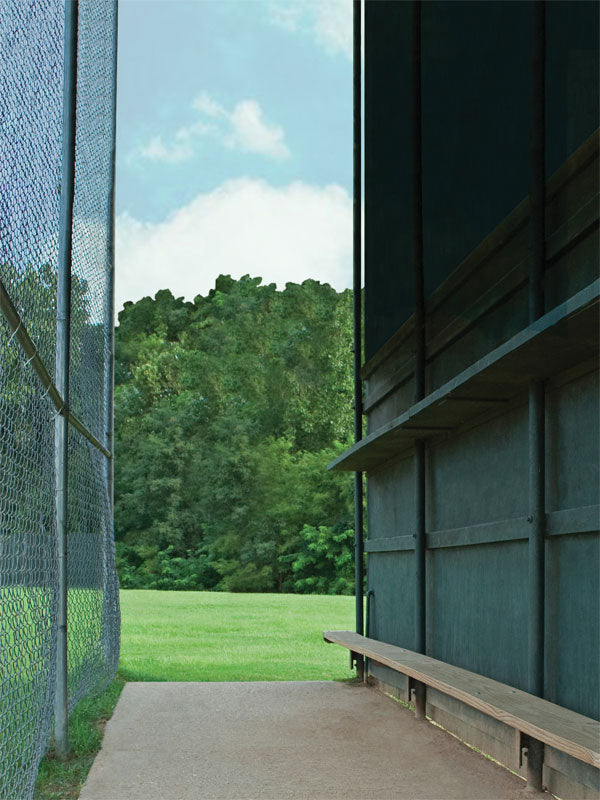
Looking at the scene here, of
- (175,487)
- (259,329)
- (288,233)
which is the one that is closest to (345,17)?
(288,233)

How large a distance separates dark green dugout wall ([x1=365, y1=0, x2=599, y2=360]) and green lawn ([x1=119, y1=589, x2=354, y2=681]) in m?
3.76

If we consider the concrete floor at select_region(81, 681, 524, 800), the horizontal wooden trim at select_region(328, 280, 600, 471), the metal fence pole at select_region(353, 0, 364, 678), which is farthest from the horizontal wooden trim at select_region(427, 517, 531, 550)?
the metal fence pole at select_region(353, 0, 364, 678)

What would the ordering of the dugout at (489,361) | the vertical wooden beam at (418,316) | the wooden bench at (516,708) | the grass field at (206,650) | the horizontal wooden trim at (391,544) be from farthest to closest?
the horizontal wooden trim at (391,544), the vertical wooden beam at (418,316), the grass field at (206,650), the dugout at (489,361), the wooden bench at (516,708)

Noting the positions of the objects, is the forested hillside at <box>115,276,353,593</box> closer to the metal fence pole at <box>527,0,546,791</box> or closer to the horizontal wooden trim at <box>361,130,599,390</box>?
the horizontal wooden trim at <box>361,130,599,390</box>

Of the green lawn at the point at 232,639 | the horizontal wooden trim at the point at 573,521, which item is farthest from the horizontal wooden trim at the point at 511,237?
the green lawn at the point at 232,639

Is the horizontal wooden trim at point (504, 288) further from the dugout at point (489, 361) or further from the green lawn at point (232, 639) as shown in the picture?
the green lawn at point (232, 639)

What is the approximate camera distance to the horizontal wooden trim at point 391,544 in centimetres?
745

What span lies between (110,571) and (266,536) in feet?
85.7

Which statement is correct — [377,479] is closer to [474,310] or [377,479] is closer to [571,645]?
[474,310]

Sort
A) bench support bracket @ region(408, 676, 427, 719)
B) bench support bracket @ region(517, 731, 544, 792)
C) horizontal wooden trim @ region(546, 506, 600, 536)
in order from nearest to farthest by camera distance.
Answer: horizontal wooden trim @ region(546, 506, 600, 536) < bench support bracket @ region(517, 731, 544, 792) < bench support bracket @ region(408, 676, 427, 719)

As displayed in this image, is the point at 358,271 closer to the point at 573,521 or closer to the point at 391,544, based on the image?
the point at 391,544

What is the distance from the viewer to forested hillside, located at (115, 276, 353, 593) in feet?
111

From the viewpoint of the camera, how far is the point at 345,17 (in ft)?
208

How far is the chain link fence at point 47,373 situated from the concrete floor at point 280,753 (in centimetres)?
49
